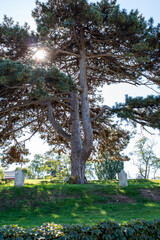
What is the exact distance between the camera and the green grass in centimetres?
625

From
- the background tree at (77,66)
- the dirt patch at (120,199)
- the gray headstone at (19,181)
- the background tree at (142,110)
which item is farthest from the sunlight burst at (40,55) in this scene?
the dirt patch at (120,199)

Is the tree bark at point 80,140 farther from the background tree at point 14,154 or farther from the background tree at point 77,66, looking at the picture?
the background tree at point 14,154

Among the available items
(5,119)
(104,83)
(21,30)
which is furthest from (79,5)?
(5,119)

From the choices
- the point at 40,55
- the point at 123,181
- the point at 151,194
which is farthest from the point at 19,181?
A: the point at 40,55

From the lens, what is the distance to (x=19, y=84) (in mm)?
8711

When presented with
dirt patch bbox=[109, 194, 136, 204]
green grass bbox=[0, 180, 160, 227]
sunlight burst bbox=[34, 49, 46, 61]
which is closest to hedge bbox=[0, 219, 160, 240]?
green grass bbox=[0, 180, 160, 227]

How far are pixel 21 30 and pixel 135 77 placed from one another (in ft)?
23.7

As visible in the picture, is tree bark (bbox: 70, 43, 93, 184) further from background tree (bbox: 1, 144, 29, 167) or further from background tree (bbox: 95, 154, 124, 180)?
background tree (bbox: 95, 154, 124, 180)

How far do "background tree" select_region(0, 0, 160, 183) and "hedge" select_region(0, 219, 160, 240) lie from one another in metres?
5.67

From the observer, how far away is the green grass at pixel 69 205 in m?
6.25

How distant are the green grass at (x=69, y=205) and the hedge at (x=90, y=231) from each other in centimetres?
135

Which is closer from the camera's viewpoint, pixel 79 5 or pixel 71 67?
pixel 79 5

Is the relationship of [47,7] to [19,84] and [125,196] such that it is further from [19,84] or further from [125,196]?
[125,196]

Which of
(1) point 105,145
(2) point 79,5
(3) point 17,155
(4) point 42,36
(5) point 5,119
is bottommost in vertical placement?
(3) point 17,155
